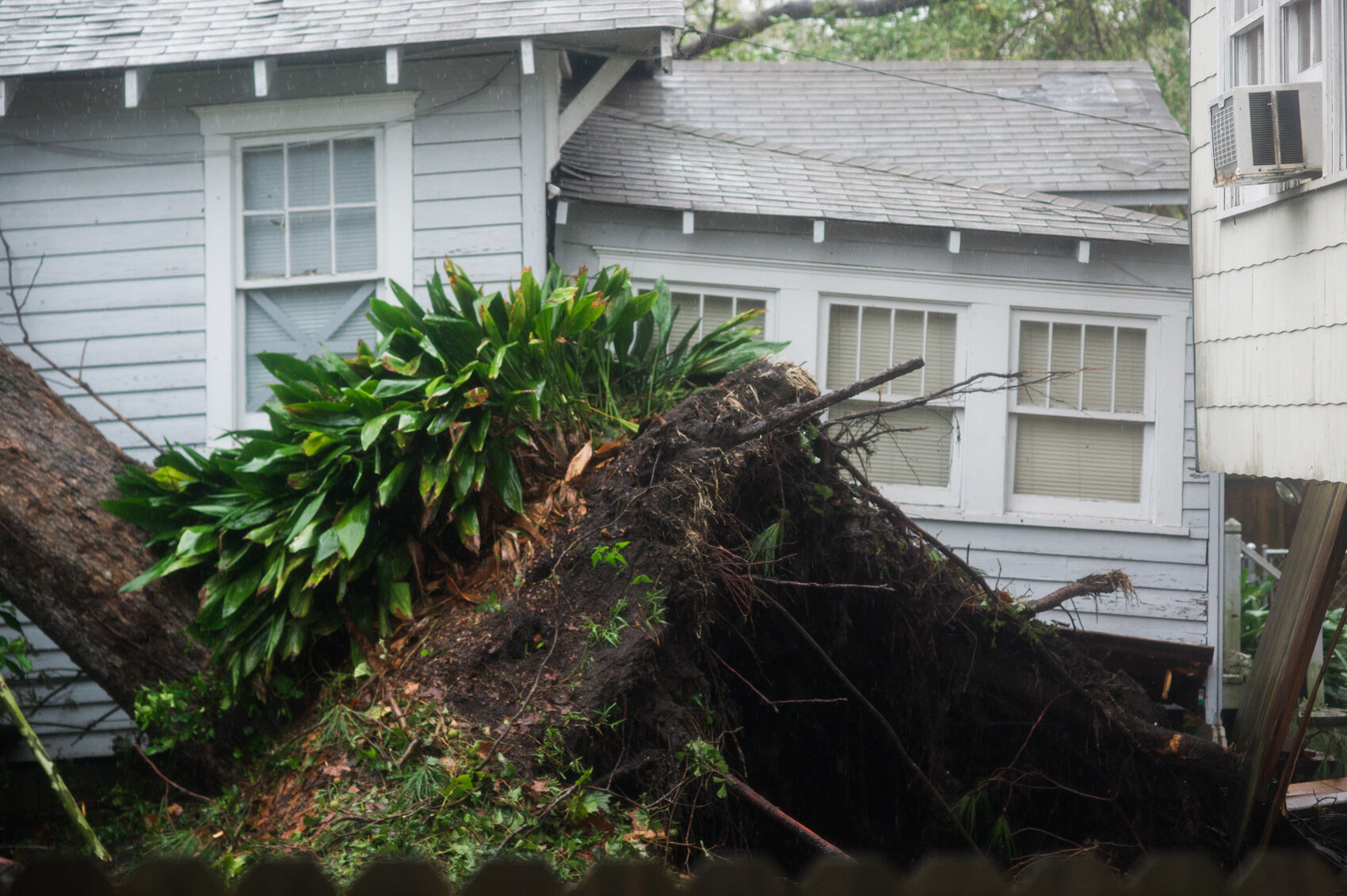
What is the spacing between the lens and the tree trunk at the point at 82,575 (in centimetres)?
412

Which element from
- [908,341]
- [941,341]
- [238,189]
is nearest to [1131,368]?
[941,341]

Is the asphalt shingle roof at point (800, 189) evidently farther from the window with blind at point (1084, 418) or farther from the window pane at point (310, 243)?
the window pane at point (310, 243)

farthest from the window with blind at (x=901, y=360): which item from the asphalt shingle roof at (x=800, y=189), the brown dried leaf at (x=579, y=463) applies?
the brown dried leaf at (x=579, y=463)

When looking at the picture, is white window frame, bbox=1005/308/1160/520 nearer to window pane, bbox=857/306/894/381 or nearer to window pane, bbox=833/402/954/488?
window pane, bbox=833/402/954/488

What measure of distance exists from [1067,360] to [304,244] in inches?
220

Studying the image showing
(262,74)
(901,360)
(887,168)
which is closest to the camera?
(262,74)

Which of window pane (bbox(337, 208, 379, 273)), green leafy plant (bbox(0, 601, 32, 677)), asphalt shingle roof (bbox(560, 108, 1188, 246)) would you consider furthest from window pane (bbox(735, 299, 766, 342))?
green leafy plant (bbox(0, 601, 32, 677))

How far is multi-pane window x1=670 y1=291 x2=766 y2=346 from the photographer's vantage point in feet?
23.8

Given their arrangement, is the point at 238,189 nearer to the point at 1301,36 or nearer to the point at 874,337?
the point at 874,337

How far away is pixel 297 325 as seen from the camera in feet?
21.5

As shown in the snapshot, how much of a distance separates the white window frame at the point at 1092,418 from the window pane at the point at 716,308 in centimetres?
215

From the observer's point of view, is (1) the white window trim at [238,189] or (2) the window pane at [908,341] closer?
(1) the white window trim at [238,189]

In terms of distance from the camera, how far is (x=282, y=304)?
6566 millimetres

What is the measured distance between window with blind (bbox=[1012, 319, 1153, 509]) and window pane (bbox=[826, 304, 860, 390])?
4.15 ft
